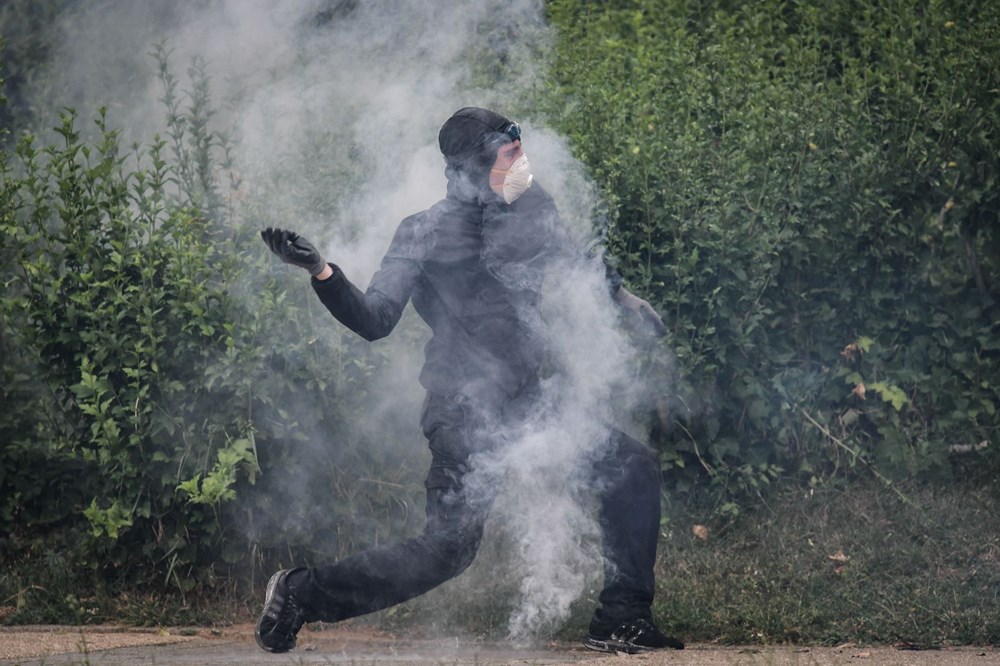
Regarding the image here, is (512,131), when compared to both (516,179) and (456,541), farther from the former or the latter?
(456,541)

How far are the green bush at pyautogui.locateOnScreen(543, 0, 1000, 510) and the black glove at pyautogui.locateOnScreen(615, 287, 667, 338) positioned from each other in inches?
38.5

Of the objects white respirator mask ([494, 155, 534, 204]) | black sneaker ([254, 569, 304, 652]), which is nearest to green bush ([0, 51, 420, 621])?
black sneaker ([254, 569, 304, 652])

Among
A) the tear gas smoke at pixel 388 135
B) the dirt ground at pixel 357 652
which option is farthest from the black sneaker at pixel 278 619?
the tear gas smoke at pixel 388 135

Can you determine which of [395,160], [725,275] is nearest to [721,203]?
[725,275]

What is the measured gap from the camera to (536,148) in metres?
6.91

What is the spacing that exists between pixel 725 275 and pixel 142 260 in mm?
2844

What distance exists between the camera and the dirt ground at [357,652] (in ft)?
17.6

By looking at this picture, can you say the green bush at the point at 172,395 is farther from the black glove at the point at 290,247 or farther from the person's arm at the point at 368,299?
the black glove at the point at 290,247

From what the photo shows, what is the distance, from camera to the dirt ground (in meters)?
5.38

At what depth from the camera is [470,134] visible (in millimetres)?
5281

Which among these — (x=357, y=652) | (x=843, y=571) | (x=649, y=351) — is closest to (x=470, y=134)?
(x=649, y=351)

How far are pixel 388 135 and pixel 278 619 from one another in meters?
2.96

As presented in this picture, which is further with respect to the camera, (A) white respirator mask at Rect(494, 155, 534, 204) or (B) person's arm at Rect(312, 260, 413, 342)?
(A) white respirator mask at Rect(494, 155, 534, 204)

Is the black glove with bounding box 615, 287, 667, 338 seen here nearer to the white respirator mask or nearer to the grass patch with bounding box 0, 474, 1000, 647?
the white respirator mask
